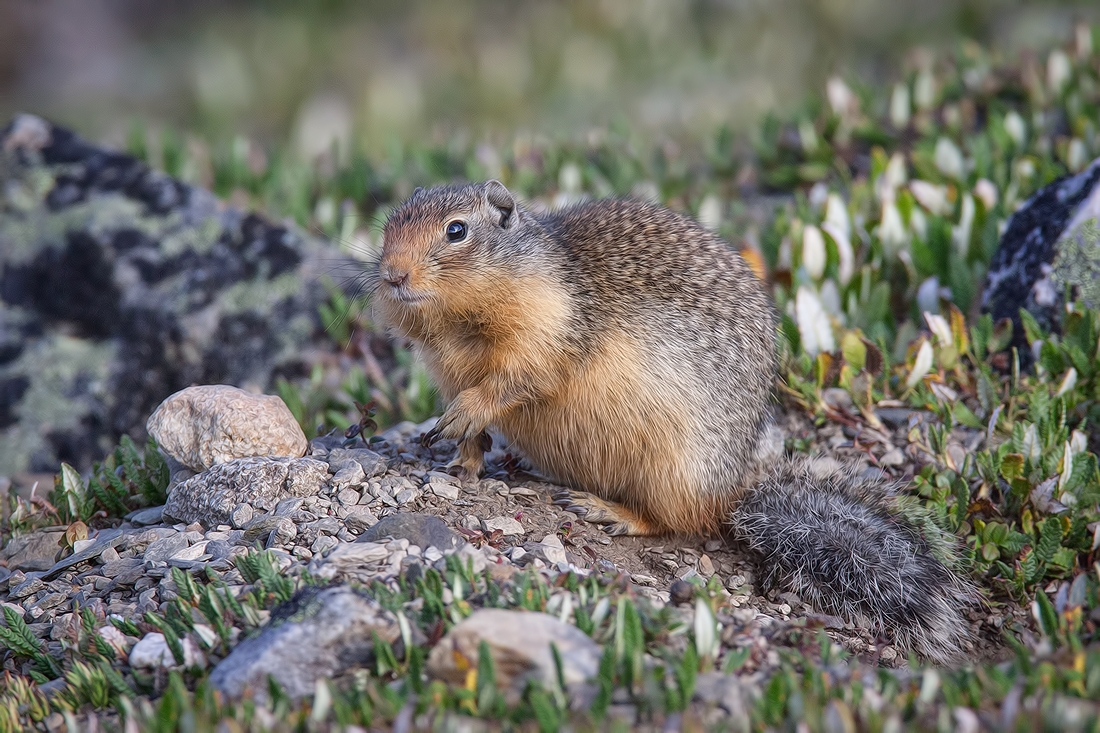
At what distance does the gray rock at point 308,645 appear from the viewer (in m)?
3.73

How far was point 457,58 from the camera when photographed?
16453mm

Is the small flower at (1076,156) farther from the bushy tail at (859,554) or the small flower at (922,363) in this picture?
the bushy tail at (859,554)

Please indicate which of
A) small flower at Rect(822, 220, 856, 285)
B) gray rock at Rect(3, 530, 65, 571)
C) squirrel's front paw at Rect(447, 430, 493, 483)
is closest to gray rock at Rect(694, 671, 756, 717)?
squirrel's front paw at Rect(447, 430, 493, 483)

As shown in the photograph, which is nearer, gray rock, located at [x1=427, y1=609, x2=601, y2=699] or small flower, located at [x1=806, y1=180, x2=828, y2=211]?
gray rock, located at [x1=427, y1=609, x2=601, y2=699]

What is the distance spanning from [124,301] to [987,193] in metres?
5.99

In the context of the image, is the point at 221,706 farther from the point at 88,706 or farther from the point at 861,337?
the point at 861,337

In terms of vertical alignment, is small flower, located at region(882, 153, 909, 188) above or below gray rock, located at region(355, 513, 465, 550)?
above

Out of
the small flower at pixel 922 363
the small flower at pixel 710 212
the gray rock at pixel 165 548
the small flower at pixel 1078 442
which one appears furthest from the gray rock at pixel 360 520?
the small flower at pixel 710 212

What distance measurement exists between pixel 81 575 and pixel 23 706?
3.13ft

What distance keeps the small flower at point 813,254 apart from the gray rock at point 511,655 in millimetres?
3863

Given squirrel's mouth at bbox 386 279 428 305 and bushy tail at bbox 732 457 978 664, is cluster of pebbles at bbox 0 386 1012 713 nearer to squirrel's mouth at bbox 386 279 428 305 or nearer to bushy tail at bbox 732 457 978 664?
bushy tail at bbox 732 457 978 664

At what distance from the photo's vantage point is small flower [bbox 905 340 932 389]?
5867mm

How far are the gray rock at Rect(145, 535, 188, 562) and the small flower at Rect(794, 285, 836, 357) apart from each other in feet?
11.6

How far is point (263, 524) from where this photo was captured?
186 inches
